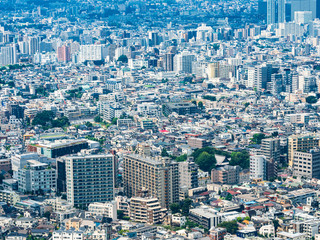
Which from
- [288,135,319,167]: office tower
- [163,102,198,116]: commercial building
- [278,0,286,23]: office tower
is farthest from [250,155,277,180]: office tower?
[278,0,286,23]: office tower

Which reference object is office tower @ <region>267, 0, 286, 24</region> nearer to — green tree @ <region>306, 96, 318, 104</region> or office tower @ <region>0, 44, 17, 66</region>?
office tower @ <region>0, 44, 17, 66</region>

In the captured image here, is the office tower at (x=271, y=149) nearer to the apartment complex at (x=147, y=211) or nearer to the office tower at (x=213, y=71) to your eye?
A: the apartment complex at (x=147, y=211)

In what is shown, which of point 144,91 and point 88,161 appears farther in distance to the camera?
point 144,91

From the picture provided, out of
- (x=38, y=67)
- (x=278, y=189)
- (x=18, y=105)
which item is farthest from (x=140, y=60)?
(x=278, y=189)

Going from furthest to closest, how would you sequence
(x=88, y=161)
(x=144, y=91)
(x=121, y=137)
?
(x=144, y=91), (x=121, y=137), (x=88, y=161)

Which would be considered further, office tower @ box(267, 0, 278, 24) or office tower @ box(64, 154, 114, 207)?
office tower @ box(267, 0, 278, 24)

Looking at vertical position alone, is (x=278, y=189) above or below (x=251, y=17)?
below

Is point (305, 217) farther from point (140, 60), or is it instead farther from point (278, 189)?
point (140, 60)
